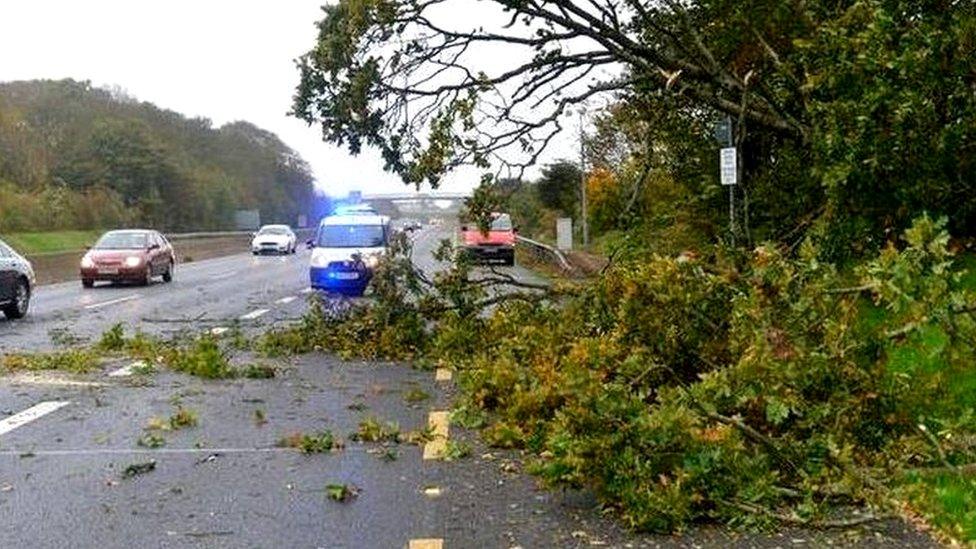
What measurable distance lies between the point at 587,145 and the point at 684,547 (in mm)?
Answer: 36701

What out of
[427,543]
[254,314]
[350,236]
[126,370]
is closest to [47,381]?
[126,370]

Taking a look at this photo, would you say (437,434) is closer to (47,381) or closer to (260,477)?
(260,477)

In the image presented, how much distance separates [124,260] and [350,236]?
26.3 ft

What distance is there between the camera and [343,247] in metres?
22.7

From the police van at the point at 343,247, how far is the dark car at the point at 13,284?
5633mm

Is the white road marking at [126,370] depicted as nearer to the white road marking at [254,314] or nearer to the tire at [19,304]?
the white road marking at [254,314]

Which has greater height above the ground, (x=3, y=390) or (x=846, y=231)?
(x=846, y=231)

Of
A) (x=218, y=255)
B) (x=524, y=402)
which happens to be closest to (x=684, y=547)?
(x=524, y=402)

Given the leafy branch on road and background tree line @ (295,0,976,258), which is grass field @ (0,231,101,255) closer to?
background tree line @ (295,0,976,258)

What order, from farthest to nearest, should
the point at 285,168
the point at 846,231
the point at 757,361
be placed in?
the point at 285,168 → the point at 846,231 → the point at 757,361

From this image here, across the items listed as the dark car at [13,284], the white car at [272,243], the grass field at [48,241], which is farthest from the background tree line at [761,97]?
the white car at [272,243]

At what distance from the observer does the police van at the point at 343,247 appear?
2195cm

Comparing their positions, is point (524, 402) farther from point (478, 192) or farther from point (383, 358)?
point (478, 192)

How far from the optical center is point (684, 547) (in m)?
5.19
